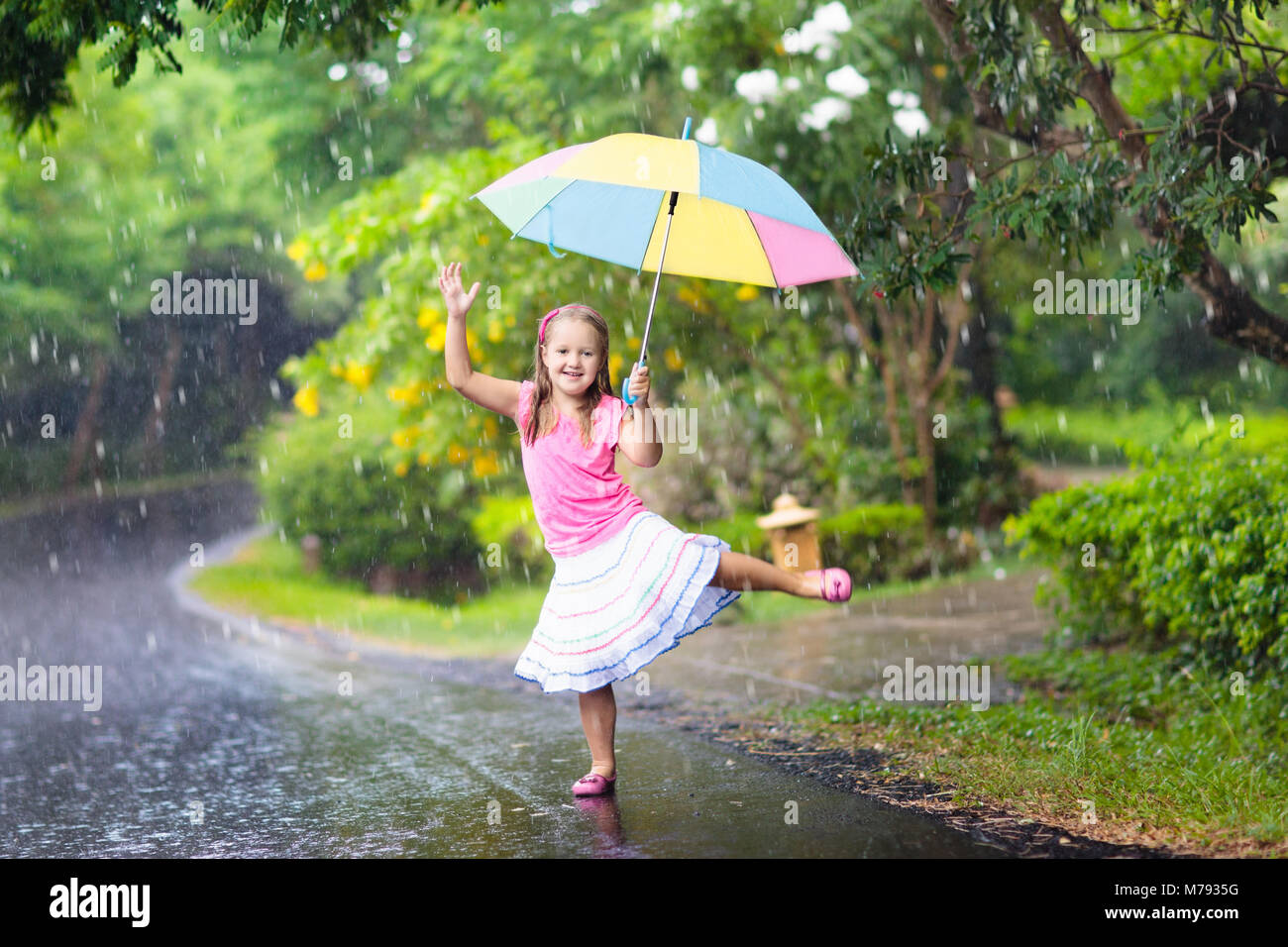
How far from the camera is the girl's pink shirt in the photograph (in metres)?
4.91

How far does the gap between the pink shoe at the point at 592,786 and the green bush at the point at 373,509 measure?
11.1 metres

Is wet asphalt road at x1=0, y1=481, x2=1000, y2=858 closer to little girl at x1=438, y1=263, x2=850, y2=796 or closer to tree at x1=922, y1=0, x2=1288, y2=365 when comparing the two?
little girl at x1=438, y1=263, x2=850, y2=796

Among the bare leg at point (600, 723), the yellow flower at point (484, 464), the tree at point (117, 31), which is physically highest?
the tree at point (117, 31)

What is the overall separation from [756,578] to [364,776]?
7.18 feet

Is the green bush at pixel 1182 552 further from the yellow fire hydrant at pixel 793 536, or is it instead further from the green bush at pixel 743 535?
the green bush at pixel 743 535

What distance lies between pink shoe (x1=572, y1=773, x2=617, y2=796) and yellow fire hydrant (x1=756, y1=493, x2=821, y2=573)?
21.0 ft

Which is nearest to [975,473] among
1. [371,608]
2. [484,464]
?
[484,464]

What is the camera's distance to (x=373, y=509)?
55.8 feet

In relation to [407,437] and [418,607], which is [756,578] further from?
[418,607]

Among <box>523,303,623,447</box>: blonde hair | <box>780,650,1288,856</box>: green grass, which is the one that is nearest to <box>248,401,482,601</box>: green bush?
<box>780,650,1288,856</box>: green grass

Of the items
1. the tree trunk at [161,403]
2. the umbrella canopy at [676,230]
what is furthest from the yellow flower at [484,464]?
the tree trunk at [161,403]

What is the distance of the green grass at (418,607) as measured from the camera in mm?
11250
